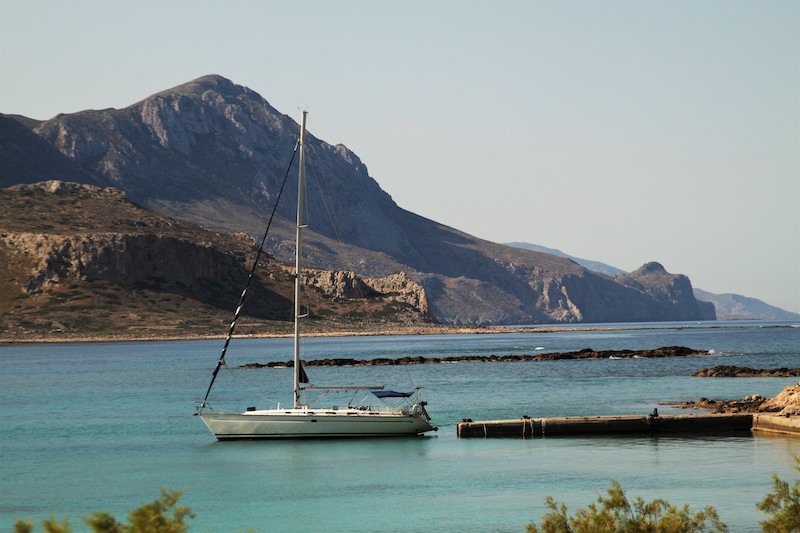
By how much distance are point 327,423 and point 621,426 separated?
47.3 feet

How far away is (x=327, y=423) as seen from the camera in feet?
180

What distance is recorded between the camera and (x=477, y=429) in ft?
185

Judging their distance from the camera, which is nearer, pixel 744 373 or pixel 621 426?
pixel 621 426

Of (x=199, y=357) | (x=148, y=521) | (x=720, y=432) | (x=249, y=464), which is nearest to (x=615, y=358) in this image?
(x=199, y=357)

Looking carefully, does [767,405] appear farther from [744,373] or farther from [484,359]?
[484,359]

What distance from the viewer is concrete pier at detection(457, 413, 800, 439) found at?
181 feet

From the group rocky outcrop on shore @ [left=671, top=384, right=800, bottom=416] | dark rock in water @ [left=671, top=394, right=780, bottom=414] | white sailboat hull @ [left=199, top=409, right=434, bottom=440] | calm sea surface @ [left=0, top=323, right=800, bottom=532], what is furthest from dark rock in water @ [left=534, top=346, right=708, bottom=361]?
white sailboat hull @ [left=199, top=409, right=434, bottom=440]

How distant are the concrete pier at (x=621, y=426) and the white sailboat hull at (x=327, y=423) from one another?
130 inches

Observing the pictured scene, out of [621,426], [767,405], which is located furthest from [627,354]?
[621,426]

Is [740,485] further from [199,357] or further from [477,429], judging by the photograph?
[199,357]

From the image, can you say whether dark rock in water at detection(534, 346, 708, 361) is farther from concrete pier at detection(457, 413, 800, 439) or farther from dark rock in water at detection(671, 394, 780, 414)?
concrete pier at detection(457, 413, 800, 439)

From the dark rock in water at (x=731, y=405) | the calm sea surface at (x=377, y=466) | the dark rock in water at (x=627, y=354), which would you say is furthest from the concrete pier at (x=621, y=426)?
the dark rock in water at (x=627, y=354)

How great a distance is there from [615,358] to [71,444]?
89808mm

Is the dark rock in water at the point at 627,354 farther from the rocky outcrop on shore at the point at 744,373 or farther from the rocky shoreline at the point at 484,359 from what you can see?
the rocky outcrop on shore at the point at 744,373
